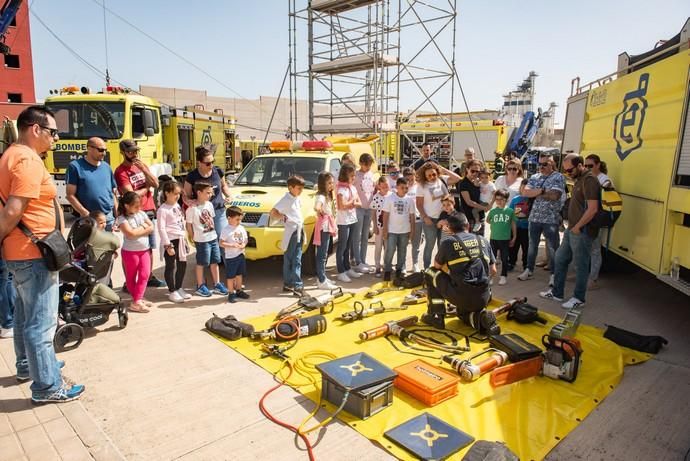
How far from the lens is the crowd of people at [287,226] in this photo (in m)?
3.19

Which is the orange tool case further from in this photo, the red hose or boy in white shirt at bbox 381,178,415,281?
boy in white shirt at bbox 381,178,415,281

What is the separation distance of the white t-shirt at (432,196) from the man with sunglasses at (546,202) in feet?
4.25

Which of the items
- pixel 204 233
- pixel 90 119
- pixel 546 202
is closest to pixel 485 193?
pixel 546 202

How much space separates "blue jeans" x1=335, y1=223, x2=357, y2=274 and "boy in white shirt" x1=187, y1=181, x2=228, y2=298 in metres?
1.81

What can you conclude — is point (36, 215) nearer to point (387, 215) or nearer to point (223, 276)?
point (223, 276)

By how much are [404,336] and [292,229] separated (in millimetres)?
2201

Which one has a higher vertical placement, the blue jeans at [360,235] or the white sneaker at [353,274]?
the blue jeans at [360,235]

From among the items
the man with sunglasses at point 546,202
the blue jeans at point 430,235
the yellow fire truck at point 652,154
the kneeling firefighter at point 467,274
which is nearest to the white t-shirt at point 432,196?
the blue jeans at point 430,235

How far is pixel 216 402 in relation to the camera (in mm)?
3537

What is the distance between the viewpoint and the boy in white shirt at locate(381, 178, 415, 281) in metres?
6.73

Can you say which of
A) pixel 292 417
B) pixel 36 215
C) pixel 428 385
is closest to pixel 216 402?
pixel 292 417

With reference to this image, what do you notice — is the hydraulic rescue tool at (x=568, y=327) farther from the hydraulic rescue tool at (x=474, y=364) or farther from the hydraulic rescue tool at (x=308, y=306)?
the hydraulic rescue tool at (x=308, y=306)

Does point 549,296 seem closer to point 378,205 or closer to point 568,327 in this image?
point 568,327

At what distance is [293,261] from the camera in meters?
6.14
